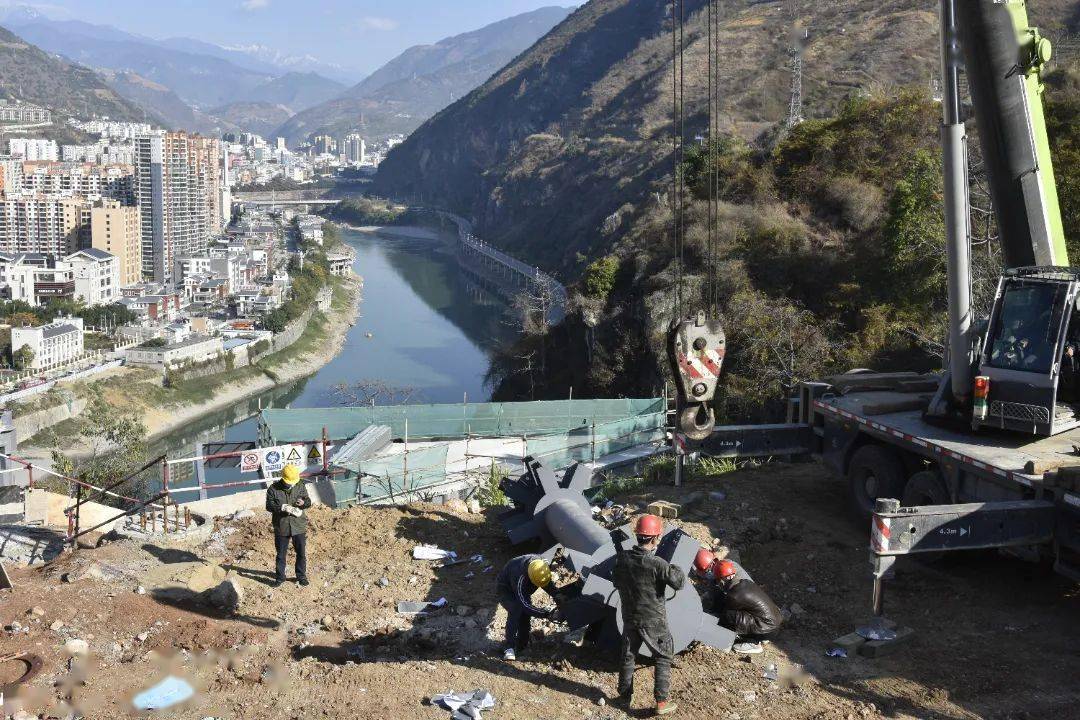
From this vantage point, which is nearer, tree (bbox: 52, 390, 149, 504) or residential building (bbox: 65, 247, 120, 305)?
tree (bbox: 52, 390, 149, 504)

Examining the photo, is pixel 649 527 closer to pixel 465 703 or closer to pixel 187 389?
pixel 465 703

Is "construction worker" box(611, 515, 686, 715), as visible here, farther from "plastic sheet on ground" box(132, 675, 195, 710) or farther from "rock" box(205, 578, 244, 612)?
"rock" box(205, 578, 244, 612)

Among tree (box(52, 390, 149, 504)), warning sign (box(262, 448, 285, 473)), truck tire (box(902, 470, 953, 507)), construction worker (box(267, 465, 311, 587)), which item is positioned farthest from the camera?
tree (box(52, 390, 149, 504))

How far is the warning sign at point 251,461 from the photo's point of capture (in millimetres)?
12359

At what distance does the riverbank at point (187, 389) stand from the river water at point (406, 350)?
0.73 metres

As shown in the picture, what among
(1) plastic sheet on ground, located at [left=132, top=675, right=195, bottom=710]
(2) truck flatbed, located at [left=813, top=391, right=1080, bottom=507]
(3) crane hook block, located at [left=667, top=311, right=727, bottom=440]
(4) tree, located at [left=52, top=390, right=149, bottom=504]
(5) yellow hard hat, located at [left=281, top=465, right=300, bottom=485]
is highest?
(3) crane hook block, located at [left=667, top=311, right=727, bottom=440]

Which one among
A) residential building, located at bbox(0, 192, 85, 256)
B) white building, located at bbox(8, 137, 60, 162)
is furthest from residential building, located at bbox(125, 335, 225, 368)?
white building, located at bbox(8, 137, 60, 162)

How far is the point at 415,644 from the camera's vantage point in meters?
6.58

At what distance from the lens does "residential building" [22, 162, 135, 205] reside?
4240 inches

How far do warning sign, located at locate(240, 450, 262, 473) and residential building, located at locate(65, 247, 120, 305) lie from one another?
238 feet

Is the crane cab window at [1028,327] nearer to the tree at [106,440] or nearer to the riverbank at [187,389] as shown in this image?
the tree at [106,440]

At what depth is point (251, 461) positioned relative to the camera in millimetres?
12609

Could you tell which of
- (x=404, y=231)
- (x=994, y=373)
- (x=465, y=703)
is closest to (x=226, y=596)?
(x=465, y=703)

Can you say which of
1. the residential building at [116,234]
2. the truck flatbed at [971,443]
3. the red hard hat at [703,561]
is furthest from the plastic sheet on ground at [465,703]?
the residential building at [116,234]
